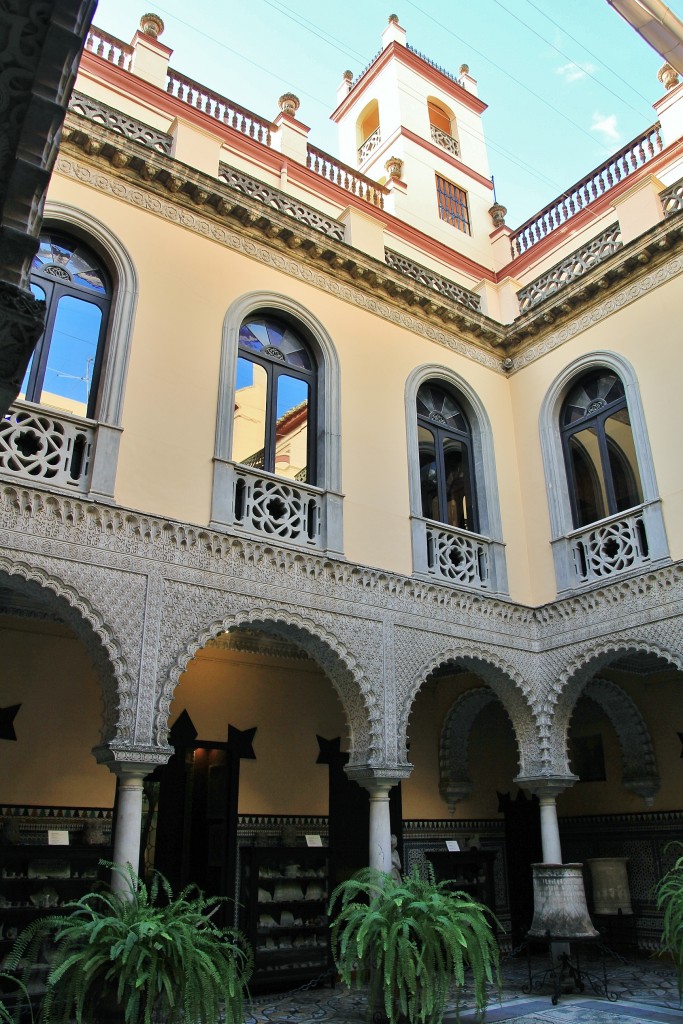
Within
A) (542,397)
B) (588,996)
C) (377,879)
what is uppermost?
(542,397)

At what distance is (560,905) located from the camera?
6.64m

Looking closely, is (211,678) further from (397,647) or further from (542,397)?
(542,397)

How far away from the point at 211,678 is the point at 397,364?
4027 mm

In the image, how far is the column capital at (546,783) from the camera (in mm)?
7922

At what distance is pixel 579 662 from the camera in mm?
8070

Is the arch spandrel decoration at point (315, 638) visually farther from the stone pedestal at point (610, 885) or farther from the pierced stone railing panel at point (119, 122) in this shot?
the pierced stone railing panel at point (119, 122)

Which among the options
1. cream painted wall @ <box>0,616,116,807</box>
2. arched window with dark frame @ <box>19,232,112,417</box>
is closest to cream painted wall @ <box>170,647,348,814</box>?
cream painted wall @ <box>0,616,116,807</box>

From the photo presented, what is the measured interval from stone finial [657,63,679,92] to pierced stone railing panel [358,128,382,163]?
4814 millimetres

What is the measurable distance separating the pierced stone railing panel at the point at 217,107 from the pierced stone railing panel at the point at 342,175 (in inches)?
29.0

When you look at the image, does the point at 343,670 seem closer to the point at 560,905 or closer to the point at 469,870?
the point at 560,905

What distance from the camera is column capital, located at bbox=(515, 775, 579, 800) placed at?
7922mm

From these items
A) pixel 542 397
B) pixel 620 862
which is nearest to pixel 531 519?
pixel 542 397

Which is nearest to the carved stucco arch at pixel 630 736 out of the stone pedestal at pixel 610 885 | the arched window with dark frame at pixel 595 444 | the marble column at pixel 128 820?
the stone pedestal at pixel 610 885

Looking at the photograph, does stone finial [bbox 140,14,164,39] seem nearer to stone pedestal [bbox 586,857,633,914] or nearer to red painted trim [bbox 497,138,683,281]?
red painted trim [bbox 497,138,683,281]
